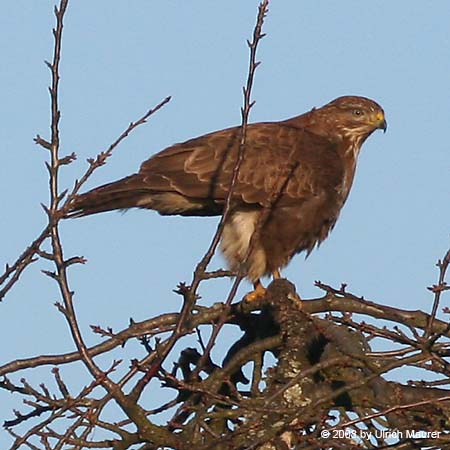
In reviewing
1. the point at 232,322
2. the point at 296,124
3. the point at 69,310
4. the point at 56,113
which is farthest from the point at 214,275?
the point at 296,124

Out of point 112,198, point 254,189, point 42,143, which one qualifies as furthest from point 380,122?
point 42,143

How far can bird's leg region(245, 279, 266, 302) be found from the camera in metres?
6.96

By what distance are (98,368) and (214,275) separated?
1.82ft

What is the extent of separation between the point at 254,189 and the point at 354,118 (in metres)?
1.72

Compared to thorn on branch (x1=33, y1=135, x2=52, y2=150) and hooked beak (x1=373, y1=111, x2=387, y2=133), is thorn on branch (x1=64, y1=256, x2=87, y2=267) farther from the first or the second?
Answer: hooked beak (x1=373, y1=111, x2=387, y2=133)

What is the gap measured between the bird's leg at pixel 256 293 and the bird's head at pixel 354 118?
6.17ft

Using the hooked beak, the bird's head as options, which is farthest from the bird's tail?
the hooked beak

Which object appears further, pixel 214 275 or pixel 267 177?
pixel 267 177

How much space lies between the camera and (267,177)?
8.16 metres

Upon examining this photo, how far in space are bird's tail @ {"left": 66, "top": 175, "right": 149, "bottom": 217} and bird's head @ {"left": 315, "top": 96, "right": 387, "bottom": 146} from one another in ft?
6.96

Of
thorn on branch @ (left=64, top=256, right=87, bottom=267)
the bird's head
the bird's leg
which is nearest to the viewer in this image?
thorn on branch @ (left=64, top=256, right=87, bottom=267)

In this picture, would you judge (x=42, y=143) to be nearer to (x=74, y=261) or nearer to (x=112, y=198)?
(x=74, y=261)

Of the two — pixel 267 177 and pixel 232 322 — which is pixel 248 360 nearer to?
pixel 232 322

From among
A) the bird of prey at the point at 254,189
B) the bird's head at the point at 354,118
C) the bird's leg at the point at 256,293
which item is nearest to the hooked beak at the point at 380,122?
the bird's head at the point at 354,118
